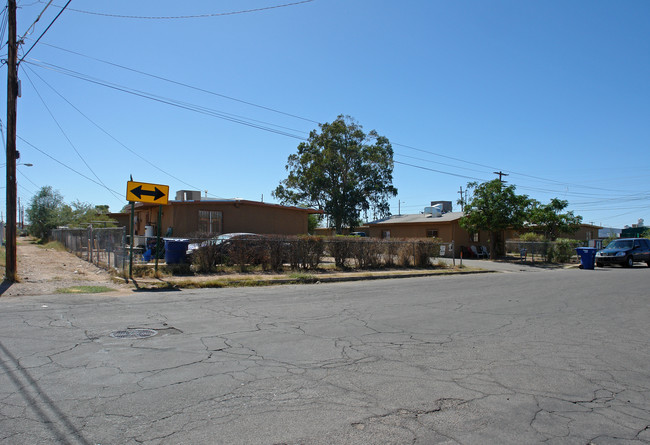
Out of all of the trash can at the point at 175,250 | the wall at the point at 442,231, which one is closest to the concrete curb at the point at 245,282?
the trash can at the point at 175,250

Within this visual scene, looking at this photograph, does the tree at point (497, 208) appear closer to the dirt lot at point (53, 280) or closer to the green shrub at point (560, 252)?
the green shrub at point (560, 252)

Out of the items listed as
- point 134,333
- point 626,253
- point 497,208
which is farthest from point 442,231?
point 134,333

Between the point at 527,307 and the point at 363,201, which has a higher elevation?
the point at 363,201

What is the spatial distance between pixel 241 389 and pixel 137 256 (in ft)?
49.5

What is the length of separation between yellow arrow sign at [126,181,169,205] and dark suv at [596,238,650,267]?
26126 millimetres

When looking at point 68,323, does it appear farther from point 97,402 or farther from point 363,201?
point 363,201

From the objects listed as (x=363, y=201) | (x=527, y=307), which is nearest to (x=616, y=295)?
(x=527, y=307)

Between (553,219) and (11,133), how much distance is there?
3488 centimetres

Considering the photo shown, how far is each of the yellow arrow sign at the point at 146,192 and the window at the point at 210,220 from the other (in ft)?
36.7

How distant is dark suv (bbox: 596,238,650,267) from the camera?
26969mm

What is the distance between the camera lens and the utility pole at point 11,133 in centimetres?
1298

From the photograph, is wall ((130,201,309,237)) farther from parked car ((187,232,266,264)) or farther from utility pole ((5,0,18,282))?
utility pole ((5,0,18,282))

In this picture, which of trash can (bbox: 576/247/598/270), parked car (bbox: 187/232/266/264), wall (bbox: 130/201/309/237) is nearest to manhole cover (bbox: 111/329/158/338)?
parked car (bbox: 187/232/266/264)

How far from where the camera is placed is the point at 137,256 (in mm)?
18125
